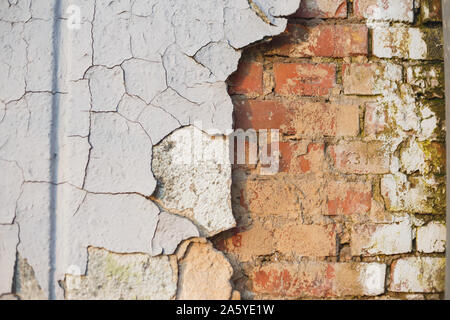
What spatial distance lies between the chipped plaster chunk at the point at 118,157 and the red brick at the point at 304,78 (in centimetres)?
40

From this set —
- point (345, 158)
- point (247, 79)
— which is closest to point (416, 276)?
point (345, 158)

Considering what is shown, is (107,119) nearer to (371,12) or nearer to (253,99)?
(253,99)

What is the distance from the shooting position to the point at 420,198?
94 cm

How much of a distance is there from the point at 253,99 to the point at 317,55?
22cm

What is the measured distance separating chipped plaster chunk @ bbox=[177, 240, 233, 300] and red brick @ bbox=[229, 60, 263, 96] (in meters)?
0.42

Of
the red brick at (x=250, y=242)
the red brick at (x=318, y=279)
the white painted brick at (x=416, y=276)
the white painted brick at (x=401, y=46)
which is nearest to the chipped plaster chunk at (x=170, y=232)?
the red brick at (x=250, y=242)

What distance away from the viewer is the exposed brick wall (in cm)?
93

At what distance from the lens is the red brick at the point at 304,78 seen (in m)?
0.94

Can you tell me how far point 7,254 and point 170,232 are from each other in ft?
1.33

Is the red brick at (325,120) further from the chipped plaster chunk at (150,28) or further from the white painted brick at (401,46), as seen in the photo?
the chipped plaster chunk at (150,28)

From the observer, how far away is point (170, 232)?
2.85 ft

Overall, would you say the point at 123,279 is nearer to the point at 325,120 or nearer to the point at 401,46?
the point at 325,120

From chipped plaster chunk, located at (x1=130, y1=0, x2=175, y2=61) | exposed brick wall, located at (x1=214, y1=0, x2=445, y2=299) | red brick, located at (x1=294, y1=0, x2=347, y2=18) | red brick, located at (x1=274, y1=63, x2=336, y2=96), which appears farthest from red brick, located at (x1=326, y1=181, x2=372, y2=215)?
chipped plaster chunk, located at (x1=130, y1=0, x2=175, y2=61)
